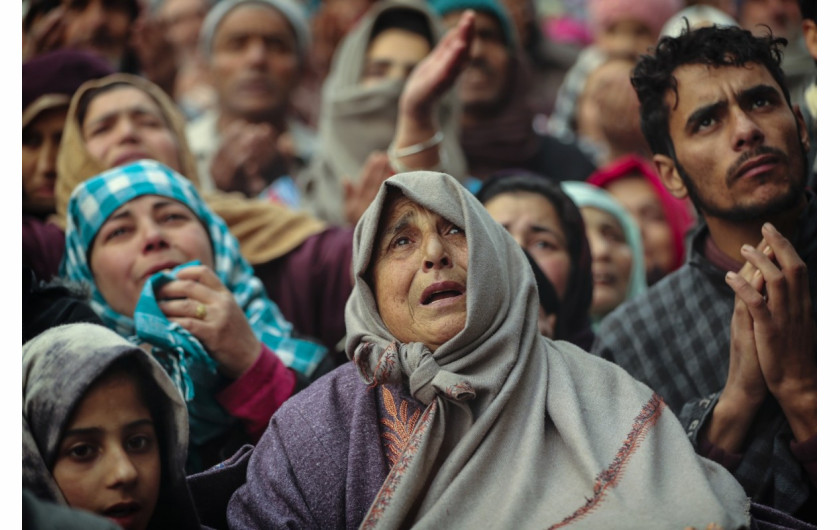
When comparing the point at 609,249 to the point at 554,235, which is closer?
the point at 554,235

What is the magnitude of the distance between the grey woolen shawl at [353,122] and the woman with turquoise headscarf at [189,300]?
5.99 ft

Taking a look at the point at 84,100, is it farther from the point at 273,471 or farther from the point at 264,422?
the point at 273,471

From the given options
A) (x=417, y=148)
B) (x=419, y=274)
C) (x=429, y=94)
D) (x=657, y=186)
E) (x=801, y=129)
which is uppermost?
(x=429, y=94)

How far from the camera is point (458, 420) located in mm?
3947

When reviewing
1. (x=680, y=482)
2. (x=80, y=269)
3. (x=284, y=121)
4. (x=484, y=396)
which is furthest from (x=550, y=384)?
(x=284, y=121)

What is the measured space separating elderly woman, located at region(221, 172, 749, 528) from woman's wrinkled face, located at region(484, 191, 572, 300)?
1.17 meters

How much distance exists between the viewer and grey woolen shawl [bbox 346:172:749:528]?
148 inches

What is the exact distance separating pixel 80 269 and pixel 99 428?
1.37m

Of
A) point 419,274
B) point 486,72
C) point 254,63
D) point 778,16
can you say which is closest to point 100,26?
point 254,63

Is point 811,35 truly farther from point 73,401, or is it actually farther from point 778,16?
point 73,401

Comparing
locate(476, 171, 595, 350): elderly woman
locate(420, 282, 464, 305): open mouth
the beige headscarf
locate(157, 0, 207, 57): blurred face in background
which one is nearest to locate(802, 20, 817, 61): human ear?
locate(476, 171, 595, 350): elderly woman

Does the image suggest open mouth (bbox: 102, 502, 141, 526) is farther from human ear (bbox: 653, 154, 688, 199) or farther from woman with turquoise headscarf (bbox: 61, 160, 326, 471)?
human ear (bbox: 653, 154, 688, 199)

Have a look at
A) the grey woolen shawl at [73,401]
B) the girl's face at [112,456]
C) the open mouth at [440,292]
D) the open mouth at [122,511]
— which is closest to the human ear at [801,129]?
the open mouth at [440,292]

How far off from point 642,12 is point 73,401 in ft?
20.0
